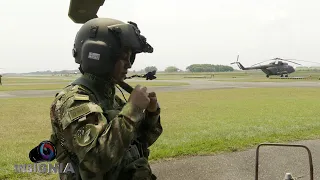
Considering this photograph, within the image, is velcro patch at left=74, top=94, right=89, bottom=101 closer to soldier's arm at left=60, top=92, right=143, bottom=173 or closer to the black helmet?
soldier's arm at left=60, top=92, right=143, bottom=173

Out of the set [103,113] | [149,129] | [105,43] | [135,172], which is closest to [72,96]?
[103,113]

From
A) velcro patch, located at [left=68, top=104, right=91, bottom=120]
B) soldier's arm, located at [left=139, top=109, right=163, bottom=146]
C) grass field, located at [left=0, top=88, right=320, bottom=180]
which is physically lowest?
grass field, located at [left=0, top=88, right=320, bottom=180]

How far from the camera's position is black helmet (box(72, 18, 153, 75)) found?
209 cm

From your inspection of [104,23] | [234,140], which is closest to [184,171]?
[234,140]

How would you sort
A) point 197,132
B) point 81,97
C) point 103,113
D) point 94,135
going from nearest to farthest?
point 94,135, point 81,97, point 103,113, point 197,132

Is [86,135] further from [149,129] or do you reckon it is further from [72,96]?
[149,129]

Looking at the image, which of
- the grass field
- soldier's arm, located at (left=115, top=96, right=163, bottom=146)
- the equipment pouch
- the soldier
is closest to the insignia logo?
the soldier

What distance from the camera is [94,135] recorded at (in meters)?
1.78

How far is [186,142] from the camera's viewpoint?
27.6 feet

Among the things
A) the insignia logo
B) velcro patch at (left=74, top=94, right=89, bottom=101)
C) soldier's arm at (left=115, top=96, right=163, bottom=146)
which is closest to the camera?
velcro patch at (left=74, top=94, right=89, bottom=101)

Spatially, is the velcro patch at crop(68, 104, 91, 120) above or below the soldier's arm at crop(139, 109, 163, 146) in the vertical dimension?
above

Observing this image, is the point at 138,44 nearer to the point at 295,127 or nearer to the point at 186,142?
the point at 186,142

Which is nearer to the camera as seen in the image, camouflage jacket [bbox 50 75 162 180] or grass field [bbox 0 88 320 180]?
camouflage jacket [bbox 50 75 162 180]

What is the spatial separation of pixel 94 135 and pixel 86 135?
0.05m
